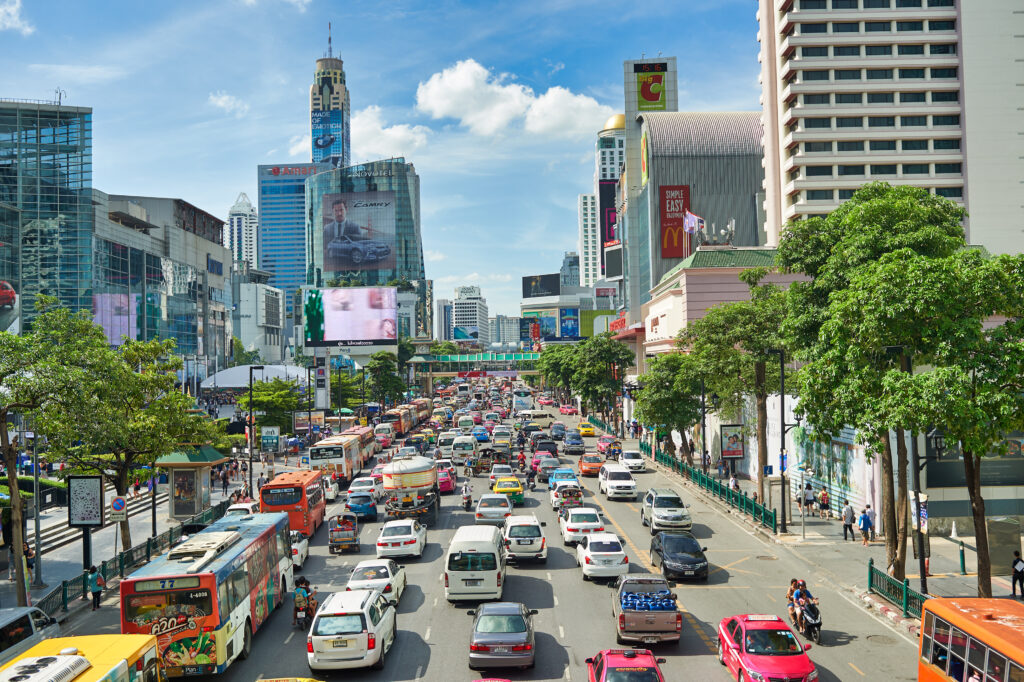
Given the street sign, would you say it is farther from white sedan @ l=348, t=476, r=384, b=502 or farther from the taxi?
the taxi

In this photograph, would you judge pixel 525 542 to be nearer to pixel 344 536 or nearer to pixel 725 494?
pixel 344 536

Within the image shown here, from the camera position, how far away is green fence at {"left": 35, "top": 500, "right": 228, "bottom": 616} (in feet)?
74.8

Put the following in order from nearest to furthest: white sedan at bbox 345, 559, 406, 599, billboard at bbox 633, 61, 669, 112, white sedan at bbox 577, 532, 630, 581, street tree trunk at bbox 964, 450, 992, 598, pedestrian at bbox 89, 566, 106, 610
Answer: street tree trunk at bbox 964, 450, 992, 598 → white sedan at bbox 345, 559, 406, 599 → pedestrian at bbox 89, 566, 106, 610 → white sedan at bbox 577, 532, 630, 581 → billboard at bbox 633, 61, 669, 112

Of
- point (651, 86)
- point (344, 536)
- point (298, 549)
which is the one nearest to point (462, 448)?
point (344, 536)

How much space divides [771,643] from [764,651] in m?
0.25

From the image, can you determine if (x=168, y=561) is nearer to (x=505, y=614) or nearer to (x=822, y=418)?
(x=505, y=614)

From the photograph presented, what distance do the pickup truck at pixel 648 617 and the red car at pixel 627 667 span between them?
3.26 m

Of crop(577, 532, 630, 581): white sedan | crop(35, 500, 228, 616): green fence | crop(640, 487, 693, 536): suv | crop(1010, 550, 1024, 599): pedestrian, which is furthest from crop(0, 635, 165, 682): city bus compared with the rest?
crop(1010, 550, 1024, 599): pedestrian

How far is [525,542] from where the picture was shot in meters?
26.5

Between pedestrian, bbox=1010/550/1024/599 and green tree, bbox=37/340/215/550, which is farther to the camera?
green tree, bbox=37/340/215/550

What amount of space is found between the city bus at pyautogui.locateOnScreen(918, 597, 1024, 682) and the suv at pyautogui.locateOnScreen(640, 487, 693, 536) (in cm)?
1652

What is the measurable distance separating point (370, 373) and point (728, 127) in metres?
62.8

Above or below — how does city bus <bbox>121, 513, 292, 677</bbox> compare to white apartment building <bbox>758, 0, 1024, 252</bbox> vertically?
below

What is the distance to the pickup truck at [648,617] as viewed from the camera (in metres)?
17.8
